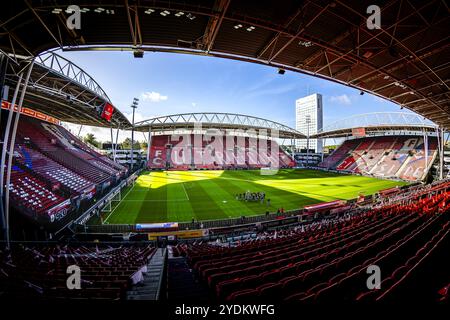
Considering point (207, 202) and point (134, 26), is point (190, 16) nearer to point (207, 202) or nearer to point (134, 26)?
point (134, 26)

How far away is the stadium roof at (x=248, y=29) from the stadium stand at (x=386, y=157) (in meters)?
42.5

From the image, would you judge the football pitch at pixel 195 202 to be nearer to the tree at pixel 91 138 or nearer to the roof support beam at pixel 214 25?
the roof support beam at pixel 214 25

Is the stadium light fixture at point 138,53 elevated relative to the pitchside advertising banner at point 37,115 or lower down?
lower down

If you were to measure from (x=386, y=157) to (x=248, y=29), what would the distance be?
190ft

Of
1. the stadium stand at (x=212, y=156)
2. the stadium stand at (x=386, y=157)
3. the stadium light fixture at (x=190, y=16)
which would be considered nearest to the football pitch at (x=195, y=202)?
the stadium light fixture at (x=190, y=16)

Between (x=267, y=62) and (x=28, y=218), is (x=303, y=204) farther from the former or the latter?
(x=28, y=218)

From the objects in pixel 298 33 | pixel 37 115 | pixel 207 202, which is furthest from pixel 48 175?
pixel 298 33

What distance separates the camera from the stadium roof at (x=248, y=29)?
696cm

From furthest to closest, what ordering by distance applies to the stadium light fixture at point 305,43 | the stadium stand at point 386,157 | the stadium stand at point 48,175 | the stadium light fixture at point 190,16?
the stadium stand at point 386,157 → the stadium stand at point 48,175 → the stadium light fixture at point 305,43 → the stadium light fixture at point 190,16

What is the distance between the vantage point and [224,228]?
15.0 meters

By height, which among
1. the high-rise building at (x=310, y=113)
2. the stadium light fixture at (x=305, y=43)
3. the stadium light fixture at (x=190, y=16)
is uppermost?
the high-rise building at (x=310, y=113)

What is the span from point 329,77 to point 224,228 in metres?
12.6

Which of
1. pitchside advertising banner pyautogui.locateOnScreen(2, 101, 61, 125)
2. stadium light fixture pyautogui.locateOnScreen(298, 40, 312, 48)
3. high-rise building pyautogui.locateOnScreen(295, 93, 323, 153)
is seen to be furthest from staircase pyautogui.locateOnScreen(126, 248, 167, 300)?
high-rise building pyautogui.locateOnScreen(295, 93, 323, 153)
